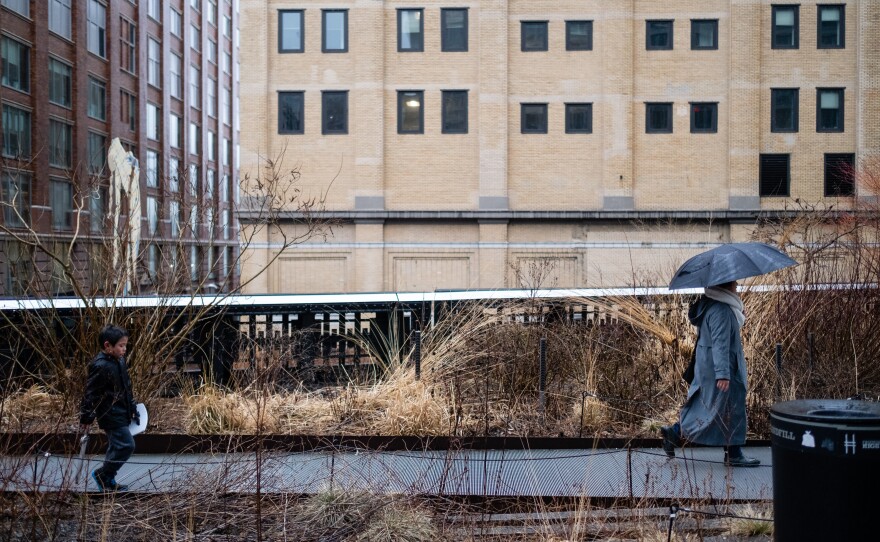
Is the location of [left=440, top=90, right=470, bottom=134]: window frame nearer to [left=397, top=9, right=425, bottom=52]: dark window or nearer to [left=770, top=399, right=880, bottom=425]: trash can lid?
[left=397, top=9, right=425, bottom=52]: dark window

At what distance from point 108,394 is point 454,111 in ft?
107

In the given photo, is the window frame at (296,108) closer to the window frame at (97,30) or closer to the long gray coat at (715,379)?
the window frame at (97,30)

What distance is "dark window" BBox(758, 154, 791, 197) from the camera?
3906cm

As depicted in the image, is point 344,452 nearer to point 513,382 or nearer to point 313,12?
point 513,382

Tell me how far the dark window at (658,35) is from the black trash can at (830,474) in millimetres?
36330

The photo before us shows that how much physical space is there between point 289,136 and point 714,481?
33.3 meters

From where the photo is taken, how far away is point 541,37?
39188 mm

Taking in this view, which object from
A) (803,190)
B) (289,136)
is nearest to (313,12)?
(289,136)

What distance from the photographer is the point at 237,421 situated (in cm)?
962

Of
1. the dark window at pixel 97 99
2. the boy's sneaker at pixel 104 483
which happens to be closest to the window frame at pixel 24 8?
the dark window at pixel 97 99

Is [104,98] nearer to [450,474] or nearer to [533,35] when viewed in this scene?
[533,35]

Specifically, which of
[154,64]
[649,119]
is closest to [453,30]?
[649,119]

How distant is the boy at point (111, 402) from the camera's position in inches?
294

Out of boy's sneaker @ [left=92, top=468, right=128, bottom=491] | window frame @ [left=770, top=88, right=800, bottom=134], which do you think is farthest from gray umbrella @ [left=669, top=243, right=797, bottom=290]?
window frame @ [left=770, top=88, right=800, bottom=134]
